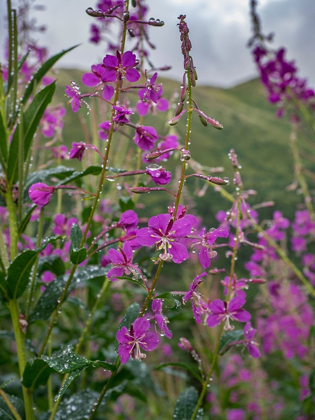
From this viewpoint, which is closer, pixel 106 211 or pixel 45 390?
pixel 45 390

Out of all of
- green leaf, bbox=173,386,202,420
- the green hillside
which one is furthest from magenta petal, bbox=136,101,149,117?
the green hillside

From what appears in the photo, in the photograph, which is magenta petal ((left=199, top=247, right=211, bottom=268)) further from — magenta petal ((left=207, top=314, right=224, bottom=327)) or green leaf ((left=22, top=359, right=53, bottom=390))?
green leaf ((left=22, top=359, right=53, bottom=390))

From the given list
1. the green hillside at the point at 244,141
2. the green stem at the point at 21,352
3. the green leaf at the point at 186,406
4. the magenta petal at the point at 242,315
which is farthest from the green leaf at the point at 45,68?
the green hillside at the point at 244,141

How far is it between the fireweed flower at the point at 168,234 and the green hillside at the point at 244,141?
4321 millimetres

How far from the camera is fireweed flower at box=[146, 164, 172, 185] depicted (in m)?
0.79

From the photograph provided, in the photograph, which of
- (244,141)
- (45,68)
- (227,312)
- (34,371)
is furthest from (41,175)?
(244,141)

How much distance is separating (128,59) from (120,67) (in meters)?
0.03

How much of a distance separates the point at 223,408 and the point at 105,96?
1.88m

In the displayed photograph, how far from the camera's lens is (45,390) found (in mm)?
1715

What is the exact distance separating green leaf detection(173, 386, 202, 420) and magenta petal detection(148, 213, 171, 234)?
57cm

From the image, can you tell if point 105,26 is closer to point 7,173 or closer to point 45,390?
point 7,173

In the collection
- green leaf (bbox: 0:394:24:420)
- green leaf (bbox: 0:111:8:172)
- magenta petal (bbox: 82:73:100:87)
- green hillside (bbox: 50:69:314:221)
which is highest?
green hillside (bbox: 50:69:314:221)

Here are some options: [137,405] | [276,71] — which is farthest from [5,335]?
[137,405]

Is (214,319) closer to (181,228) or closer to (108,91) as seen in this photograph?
(181,228)
